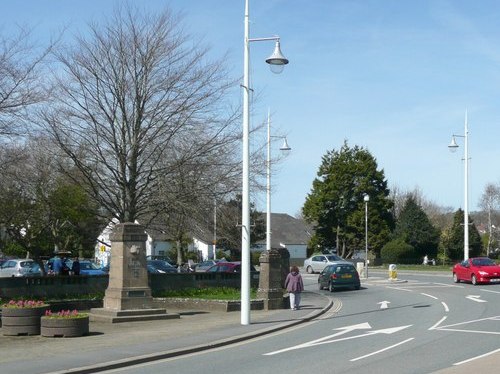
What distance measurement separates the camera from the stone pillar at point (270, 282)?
25859mm

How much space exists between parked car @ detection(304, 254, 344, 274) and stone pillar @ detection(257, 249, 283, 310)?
2815cm

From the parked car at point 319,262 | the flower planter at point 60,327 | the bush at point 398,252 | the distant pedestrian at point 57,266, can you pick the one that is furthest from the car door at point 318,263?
the flower planter at point 60,327

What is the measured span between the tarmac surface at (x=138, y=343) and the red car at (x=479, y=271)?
16740 mm

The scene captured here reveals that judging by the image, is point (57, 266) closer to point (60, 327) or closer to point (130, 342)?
point (60, 327)

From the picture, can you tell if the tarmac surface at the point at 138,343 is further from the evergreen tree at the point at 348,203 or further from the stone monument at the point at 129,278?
the evergreen tree at the point at 348,203

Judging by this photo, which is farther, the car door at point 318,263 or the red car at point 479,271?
the car door at point 318,263

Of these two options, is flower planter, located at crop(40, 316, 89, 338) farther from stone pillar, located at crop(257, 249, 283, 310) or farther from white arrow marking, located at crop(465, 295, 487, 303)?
white arrow marking, located at crop(465, 295, 487, 303)

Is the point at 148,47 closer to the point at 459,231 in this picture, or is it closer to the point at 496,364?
the point at 496,364

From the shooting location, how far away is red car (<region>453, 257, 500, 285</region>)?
124ft

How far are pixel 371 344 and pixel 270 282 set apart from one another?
35.2ft

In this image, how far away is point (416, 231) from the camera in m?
74.8

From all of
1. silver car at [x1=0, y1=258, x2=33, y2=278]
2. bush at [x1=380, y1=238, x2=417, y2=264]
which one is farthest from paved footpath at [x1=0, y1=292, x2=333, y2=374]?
bush at [x1=380, y1=238, x2=417, y2=264]

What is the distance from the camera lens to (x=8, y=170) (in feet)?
85.4

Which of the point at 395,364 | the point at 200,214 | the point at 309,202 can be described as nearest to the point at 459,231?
the point at 309,202
